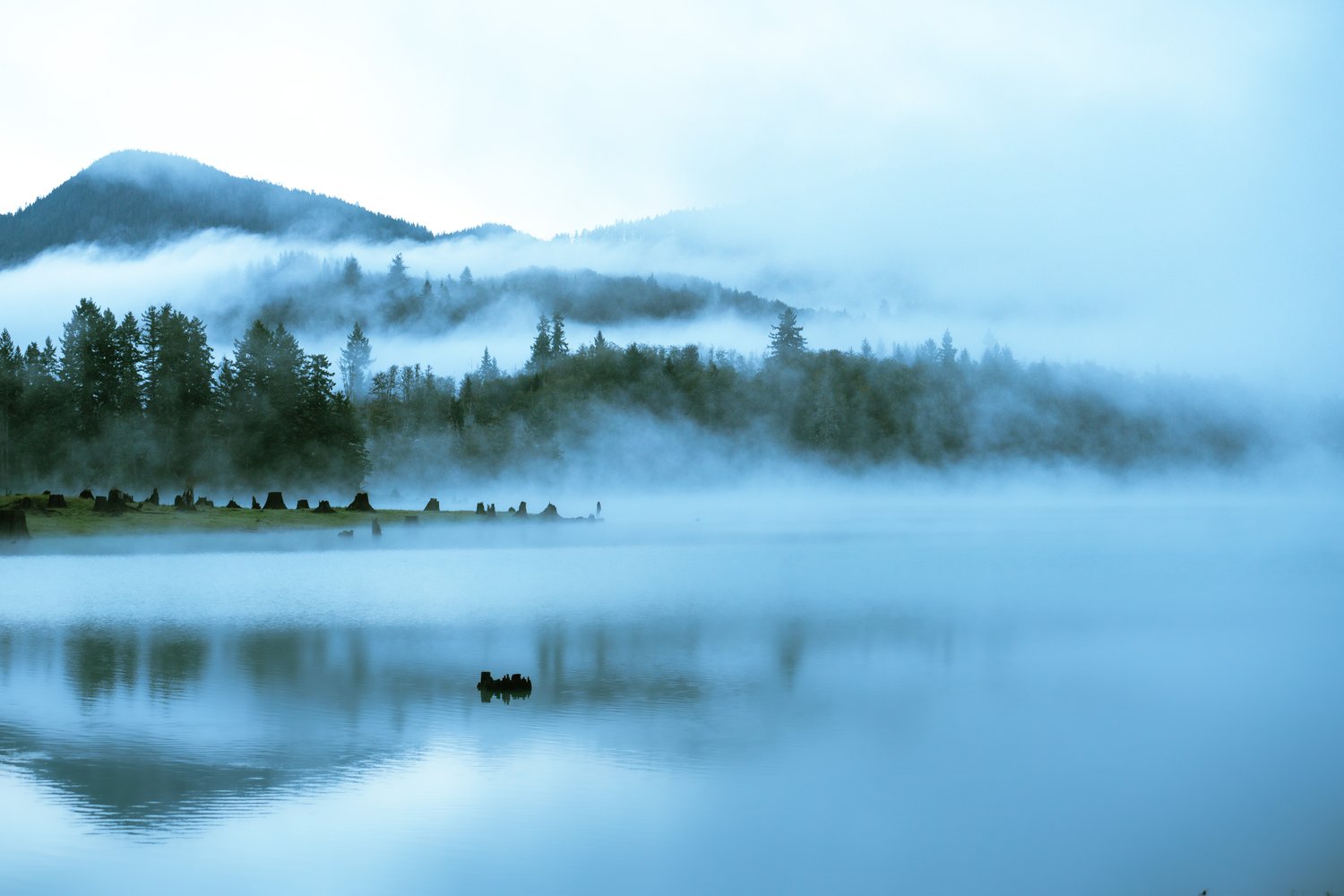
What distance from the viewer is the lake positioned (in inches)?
584

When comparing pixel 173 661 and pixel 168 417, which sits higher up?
pixel 168 417

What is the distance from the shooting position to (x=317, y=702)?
24.0m

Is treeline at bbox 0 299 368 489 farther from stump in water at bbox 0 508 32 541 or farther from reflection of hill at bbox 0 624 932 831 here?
reflection of hill at bbox 0 624 932 831

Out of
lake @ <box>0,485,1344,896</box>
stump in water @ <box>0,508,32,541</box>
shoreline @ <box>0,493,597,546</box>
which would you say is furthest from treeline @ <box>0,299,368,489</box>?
lake @ <box>0,485,1344,896</box>

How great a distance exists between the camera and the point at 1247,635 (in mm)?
38250

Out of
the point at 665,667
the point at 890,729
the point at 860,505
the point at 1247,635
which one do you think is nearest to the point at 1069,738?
the point at 890,729

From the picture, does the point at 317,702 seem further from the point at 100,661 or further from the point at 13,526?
the point at 13,526

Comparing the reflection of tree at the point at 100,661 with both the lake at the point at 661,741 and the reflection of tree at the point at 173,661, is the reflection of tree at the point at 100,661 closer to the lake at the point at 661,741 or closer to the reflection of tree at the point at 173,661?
the lake at the point at 661,741

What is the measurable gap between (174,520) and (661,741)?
60092 millimetres

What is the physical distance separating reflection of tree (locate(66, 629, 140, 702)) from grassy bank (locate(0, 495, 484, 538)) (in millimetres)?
37028

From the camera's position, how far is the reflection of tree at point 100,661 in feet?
82.9

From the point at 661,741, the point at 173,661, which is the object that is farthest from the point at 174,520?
the point at 661,741

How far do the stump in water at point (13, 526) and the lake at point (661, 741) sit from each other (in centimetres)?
1523

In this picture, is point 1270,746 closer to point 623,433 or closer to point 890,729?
point 890,729
